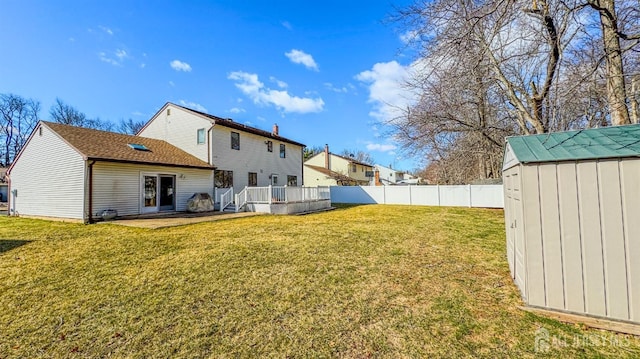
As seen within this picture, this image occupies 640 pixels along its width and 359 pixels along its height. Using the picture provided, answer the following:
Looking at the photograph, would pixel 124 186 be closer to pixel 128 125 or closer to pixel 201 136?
pixel 201 136

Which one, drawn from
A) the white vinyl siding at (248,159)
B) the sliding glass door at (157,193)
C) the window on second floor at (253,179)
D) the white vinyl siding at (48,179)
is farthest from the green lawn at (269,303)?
the window on second floor at (253,179)

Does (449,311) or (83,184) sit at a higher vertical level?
(83,184)

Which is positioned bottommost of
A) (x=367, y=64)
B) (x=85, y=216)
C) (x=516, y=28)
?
(x=85, y=216)

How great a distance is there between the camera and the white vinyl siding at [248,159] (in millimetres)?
15970

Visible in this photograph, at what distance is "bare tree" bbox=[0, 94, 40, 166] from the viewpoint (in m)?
31.2

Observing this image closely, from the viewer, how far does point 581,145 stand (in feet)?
10.2

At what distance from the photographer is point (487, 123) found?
10898mm

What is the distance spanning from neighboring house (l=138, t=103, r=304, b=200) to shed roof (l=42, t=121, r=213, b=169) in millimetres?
930

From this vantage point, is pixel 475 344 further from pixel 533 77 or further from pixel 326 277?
pixel 533 77

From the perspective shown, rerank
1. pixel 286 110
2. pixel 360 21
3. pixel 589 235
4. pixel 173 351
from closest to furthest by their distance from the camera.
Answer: pixel 173 351
pixel 589 235
pixel 360 21
pixel 286 110

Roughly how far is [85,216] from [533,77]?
51.6ft

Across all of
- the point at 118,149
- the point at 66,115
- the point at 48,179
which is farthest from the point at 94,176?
the point at 66,115

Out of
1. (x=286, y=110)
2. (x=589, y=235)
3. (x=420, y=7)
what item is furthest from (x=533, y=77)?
(x=286, y=110)

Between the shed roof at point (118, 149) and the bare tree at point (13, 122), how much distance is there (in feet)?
92.2
